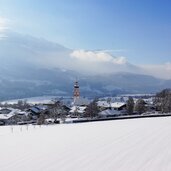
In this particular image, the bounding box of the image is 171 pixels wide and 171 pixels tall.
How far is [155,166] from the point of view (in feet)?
31.7

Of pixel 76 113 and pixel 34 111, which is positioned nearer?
pixel 76 113

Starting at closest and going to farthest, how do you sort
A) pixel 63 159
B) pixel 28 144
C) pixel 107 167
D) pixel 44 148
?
pixel 107 167, pixel 63 159, pixel 44 148, pixel 28 144

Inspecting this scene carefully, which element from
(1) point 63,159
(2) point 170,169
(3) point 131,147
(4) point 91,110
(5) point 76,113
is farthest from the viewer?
(5) point 76,113

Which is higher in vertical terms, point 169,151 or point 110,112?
point 169,151

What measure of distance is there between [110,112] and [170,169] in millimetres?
71148

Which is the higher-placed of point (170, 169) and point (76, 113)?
point (170, 169)

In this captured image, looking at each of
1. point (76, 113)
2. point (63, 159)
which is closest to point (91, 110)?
point (76, 113)

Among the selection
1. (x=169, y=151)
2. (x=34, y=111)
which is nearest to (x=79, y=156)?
(x=169, y=151)

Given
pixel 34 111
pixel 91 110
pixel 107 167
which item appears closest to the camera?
pixel 107 167

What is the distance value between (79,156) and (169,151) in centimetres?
308

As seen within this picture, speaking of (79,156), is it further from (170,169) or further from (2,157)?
(170,169)

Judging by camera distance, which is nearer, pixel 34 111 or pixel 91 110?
pixel 91 110

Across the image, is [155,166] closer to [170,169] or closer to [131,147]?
[170,169]

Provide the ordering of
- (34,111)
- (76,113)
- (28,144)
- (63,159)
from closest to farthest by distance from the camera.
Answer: (63,159) → (28,144) → (76,113) → (34,111)
